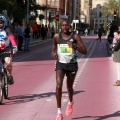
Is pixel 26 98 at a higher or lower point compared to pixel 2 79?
lower

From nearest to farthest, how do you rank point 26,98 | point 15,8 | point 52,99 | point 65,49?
1. point 65,49
2. point 52,99
3. point 26,98
4. point 15,8

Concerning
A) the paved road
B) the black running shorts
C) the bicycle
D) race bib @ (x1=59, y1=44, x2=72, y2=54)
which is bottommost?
the paved road

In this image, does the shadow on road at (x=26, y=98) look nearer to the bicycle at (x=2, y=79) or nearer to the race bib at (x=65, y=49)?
the bicycle at (x=2, y=79)

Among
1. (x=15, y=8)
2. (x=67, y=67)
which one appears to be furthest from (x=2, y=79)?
(x=15, y=8)

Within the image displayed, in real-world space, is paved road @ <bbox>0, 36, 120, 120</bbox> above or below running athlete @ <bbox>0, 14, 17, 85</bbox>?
below

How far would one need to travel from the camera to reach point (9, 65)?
10.3 meters

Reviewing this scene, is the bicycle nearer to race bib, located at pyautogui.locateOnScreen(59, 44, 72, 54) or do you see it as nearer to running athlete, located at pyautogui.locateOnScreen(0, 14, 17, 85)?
running athlete, located at pyautogui.locateOnScreen(0, 14, 17, 85)

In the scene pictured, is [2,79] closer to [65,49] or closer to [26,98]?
[26,98]

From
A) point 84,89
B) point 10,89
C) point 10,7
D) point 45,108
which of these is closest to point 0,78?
point 45,108

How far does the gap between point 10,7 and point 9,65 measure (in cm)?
2598

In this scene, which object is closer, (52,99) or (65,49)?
(65,49)

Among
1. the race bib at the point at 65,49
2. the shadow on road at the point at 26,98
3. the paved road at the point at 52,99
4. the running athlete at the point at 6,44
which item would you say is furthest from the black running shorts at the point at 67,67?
the shadow on road at the point at 26,98

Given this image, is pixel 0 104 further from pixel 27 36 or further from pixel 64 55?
pixel 27 36

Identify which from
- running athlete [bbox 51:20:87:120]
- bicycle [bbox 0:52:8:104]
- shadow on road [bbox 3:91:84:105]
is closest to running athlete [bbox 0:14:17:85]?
bicycle [bbox 0:52:8:104]
